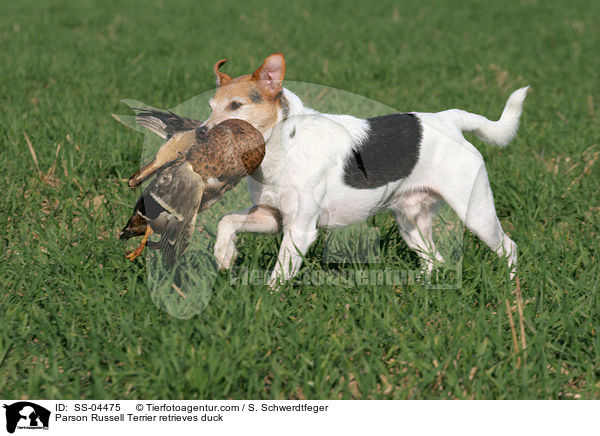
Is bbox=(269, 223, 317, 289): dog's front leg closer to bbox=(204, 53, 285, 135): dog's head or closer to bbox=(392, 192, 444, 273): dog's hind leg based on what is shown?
bbox=(204, 53, 285, 135): dog's head

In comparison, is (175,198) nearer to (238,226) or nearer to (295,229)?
(238,226)

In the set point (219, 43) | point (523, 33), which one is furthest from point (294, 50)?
point (523, 33)

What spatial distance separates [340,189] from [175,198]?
1032mm

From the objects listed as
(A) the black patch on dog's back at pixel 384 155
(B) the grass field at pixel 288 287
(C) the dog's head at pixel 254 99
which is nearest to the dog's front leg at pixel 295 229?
(B) the grass field at pixel 288 287

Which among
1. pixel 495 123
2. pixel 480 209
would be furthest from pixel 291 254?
pixel 495 123

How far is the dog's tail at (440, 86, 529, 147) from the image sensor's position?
12.9ft

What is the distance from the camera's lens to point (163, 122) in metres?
3.17

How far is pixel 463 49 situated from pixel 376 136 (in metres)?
6.57

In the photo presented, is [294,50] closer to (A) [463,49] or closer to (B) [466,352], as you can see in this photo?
(A) [463,49]

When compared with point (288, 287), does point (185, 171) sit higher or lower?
higher

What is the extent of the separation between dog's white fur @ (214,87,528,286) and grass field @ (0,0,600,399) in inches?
7.6

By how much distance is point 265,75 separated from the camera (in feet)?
10.5

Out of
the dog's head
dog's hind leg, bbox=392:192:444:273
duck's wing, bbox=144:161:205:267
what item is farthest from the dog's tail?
duck's wing, bbox=144:161:205:267
